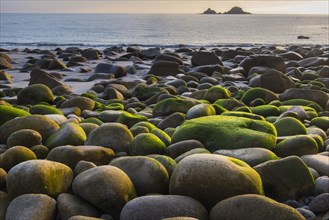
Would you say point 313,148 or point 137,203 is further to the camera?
point 313,148

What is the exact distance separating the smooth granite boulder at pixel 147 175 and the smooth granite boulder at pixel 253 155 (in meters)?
0.78

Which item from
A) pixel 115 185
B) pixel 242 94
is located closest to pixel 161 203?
pixel 115 185

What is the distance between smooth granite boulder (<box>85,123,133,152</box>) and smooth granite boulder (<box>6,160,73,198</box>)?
992 mm

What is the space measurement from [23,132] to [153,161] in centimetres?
161

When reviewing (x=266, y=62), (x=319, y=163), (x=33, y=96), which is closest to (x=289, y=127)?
(x=319, y=163)

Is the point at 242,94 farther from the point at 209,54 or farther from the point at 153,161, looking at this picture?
the point at 209,54

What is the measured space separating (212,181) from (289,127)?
2.12 m

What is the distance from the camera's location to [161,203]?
2.84m

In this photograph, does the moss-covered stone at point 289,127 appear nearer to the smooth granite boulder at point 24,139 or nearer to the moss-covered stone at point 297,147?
the moss-covered stone at point 297,147

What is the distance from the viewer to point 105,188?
9.98 feet

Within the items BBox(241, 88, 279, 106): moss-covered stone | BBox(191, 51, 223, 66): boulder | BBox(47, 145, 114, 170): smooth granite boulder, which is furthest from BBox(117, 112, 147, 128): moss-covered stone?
BBox(191, 51, 223, 66): boulder

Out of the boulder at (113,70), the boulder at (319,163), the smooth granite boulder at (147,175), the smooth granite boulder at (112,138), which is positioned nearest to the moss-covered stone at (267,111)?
the boulder at (319,163)

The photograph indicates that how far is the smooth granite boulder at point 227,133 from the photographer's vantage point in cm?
416

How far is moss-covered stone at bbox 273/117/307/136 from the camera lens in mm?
4676
